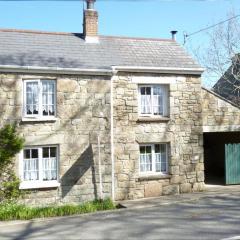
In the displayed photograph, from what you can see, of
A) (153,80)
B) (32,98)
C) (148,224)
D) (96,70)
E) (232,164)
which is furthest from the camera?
(232,164)

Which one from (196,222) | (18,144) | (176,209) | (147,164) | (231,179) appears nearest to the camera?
(196,222)

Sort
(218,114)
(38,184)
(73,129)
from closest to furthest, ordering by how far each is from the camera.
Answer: (38,184)
(73,129)
(218,114)

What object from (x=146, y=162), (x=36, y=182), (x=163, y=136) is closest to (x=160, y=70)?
(x=163, y=136)

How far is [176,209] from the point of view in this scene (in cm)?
1449

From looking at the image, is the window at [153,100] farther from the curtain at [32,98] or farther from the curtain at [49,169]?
the curtain at [32,98]

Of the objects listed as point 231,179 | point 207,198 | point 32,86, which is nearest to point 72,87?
point 32,86

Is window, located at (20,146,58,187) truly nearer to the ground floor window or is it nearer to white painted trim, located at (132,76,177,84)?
the ground floor window

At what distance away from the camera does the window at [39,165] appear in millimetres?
16141

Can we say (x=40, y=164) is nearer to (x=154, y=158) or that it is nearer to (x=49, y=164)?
(x=49, y=164)

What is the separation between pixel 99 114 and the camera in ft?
→ 55.9

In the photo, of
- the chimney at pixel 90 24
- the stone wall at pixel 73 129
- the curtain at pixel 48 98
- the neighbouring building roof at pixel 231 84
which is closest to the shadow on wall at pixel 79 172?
the stone wall at pixel 73 129

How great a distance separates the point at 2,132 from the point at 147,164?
599cm

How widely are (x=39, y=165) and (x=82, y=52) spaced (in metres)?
5.12

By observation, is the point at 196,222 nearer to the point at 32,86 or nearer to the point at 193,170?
the point at 193,170
